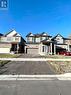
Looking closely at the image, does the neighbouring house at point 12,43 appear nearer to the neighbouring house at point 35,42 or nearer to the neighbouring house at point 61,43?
the neighbouring house at point 35,42

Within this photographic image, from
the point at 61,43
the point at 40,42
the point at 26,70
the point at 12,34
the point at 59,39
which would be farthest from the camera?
the point at 12,34

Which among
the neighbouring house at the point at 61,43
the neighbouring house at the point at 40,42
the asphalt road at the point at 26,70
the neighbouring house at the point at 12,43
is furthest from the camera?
the neighbouring house at the point at 12,43

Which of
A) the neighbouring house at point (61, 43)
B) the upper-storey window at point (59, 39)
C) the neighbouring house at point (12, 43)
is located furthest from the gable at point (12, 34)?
the upper-storey window at point (59, 39)

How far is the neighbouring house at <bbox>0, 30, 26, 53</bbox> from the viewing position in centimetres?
5056

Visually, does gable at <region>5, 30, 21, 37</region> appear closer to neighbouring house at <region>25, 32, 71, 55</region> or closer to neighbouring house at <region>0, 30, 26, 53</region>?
neighbouring house at <region>0, 30, 26, 53</region>

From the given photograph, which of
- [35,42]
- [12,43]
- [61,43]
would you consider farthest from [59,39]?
[12,43]

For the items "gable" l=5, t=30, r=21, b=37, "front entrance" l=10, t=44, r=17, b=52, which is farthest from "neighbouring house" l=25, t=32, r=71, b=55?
"gable" l=5, t=30, r=21, b=37

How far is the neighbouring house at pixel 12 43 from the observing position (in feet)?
166

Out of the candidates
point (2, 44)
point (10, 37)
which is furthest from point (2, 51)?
point (10, 37)

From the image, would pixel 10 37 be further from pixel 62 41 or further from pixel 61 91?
pixel 61 91

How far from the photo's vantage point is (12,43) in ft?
167

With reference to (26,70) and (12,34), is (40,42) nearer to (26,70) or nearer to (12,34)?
(12,34)

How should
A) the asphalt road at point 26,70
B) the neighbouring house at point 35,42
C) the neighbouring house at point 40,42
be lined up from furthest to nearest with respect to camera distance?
1. the neighbouring house at point 35,42
2. the neighbouring house at point 40,42
3. the asphalt road at point 26,70

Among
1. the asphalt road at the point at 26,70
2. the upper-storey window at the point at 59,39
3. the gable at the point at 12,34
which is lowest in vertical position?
the asphalt road at the point at 26,70
